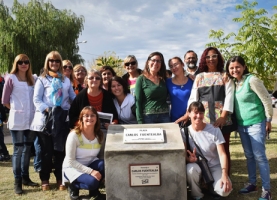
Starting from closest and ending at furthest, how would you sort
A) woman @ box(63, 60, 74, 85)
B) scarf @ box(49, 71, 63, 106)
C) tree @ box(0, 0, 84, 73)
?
scarf @ box(49, 71, 63, 106) < woman @ box(63, 60, 74, 85) < tree @ box(0, 0, 84, 73)

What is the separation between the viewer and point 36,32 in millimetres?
19703

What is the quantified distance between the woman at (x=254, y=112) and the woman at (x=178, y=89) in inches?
26.6

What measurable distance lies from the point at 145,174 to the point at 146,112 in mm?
1104

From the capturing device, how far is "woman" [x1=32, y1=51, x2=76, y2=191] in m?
4.22

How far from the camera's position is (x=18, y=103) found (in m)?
4.44

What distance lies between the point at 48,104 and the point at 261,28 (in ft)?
19.3

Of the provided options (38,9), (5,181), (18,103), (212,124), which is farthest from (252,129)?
(38,9)

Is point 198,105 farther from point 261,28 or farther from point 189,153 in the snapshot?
point 261,28

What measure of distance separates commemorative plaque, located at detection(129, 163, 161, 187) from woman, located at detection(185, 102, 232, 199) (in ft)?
1.83

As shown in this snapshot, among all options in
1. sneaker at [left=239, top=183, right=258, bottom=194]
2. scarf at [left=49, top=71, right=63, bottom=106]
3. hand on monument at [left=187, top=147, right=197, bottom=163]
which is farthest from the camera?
scarf at [left=49, top=71, right=63, bottom=106]

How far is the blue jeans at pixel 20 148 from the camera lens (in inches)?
174

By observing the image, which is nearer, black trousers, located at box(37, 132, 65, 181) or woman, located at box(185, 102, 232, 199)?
woman, located at box(185, 102, 232, 199)

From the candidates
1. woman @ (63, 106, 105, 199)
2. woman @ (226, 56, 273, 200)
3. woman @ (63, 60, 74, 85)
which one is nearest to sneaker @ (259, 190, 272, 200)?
woman @ (226, 56, 273, 200)

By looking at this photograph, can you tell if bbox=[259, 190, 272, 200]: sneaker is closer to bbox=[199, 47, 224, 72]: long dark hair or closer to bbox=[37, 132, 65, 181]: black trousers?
bbox=[199, 47, 224, 72]: long dark hair
